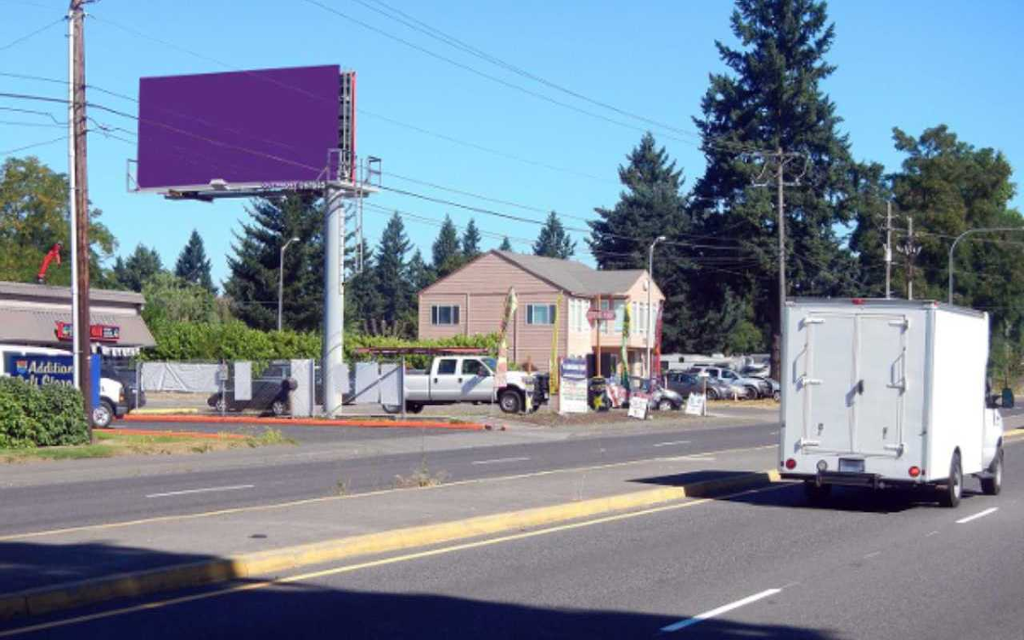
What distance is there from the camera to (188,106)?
45.6 meters

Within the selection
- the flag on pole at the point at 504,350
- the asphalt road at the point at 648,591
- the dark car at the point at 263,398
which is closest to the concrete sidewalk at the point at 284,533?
the asphalt road at the point at 648,591

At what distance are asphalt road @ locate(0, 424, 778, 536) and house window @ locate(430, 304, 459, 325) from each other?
1589 inches

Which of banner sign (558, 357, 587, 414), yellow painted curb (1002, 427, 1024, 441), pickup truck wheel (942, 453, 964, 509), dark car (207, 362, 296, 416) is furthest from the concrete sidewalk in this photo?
dark car (207, 362, 296, 416)

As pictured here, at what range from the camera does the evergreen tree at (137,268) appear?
157625mm

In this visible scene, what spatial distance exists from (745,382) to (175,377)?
30794mm

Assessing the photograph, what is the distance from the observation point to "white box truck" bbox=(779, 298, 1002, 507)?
54.6ft

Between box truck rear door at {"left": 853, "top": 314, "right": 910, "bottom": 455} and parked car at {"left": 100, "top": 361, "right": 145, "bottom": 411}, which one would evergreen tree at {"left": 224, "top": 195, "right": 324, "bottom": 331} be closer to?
parked car at {"left": 100, "top": 361, "right": 145, "bottom": 411}

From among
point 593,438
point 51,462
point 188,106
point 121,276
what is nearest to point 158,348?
point 188,106

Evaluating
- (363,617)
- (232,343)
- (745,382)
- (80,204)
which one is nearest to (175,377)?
(232,343)

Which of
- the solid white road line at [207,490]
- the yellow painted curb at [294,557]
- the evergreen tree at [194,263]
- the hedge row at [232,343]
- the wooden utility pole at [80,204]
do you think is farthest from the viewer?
the evergreen tree at [194,263]

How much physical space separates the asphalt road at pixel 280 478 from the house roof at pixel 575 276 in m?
38.8

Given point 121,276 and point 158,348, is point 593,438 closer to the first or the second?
point 158,348

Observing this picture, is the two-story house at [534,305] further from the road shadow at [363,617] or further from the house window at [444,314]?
the road shadow at [363,617]

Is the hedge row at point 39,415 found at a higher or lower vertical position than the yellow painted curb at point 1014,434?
higher
